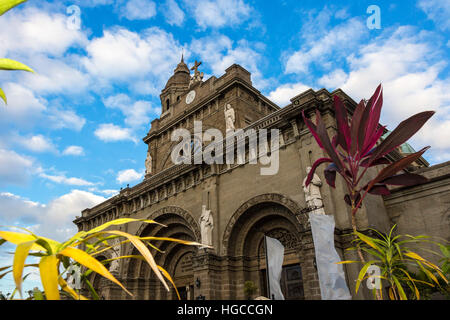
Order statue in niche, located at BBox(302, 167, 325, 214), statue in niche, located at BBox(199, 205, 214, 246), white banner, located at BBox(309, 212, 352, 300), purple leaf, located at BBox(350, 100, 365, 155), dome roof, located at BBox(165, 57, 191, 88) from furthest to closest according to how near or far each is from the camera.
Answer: dome roof, located at BBox(165, 57, 191, 88)
statue in niche, located at BBox(199, 205, 214, 246)
statue in niche, located at BBox(302, 167, 325, 214)
white banner, located at BBox(309, 212, 352, 300)
purple leaf, located at BBox(350, 100, 365, 155)

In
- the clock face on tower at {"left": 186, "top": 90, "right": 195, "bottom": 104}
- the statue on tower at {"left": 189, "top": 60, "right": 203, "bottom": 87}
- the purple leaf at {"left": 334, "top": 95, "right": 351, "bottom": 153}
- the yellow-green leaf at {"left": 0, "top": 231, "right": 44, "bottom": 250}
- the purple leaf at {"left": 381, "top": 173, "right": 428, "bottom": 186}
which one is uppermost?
the statue on tower at {"left": 189, "top": 60, "right": 203, "bottom": 87}

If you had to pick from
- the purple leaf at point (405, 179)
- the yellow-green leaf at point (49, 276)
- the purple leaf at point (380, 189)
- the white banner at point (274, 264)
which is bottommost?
the yellow-green leaf at point (49, 276)

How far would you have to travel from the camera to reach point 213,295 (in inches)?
693

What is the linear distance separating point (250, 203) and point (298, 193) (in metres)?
3.11

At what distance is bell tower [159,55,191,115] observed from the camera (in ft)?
119

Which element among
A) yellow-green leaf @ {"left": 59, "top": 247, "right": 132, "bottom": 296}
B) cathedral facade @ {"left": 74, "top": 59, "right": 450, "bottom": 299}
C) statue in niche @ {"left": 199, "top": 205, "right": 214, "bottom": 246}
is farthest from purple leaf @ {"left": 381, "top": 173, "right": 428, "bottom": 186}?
statue in niche @ {"left": 199, "top": 205, "right": 214, "bottom": 246}

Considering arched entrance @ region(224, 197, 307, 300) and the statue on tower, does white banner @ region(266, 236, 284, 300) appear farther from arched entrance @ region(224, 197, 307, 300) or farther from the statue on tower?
the statue on tower

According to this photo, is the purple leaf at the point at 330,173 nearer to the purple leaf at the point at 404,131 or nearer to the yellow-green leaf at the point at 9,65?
the purple leaf at the point at 404,131

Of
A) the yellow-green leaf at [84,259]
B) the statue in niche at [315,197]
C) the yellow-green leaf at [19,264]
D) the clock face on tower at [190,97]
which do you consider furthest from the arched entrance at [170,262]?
the yellow-green leaf at [19,264]

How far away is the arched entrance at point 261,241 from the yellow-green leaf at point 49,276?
1496 centimetres

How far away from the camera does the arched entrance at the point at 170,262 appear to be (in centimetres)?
2272

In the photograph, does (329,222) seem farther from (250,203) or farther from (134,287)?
(134,287)

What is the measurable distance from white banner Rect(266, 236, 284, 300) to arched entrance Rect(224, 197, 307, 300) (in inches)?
256
